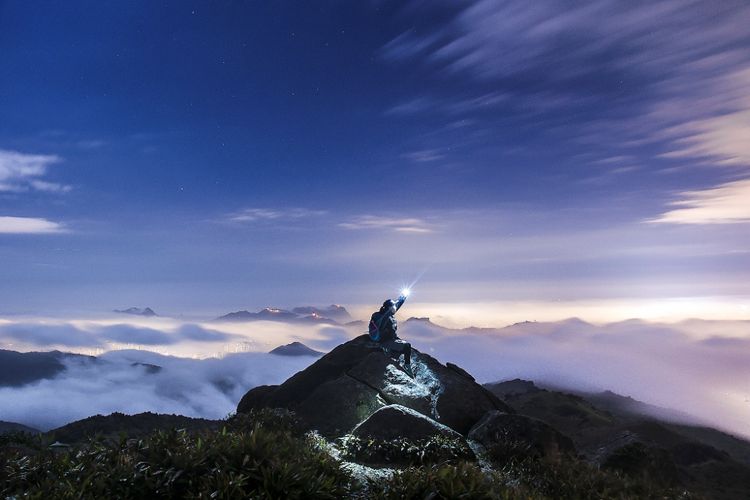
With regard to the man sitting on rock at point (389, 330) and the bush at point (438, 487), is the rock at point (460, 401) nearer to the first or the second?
the man sitting on rock at point (389, 330)

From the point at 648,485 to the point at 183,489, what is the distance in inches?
461

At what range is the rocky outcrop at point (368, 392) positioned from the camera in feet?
59.2

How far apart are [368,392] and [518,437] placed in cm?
584

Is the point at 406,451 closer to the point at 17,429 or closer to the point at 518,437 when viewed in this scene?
the point at 518,437

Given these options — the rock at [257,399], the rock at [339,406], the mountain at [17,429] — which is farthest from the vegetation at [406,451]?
the mountain at [17,429]

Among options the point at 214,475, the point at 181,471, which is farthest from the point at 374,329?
the point at 181,471

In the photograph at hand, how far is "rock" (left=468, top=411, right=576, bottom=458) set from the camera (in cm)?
1507

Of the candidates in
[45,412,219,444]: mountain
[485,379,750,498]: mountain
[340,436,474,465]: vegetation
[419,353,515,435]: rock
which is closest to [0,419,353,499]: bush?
[340,436,474,465]: vegetation

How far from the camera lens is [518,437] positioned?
15.7m

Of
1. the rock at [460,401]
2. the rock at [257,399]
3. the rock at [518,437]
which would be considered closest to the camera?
the rock at [518,437]

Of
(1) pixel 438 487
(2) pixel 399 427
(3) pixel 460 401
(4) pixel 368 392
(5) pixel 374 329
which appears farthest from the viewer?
(5) pixel 374 329

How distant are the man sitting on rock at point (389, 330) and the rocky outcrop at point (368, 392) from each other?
1.67 feet

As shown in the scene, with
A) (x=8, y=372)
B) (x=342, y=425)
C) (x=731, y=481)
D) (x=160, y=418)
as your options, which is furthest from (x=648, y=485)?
(x=8, y=372)

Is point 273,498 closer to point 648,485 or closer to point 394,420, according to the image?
point 394,420
